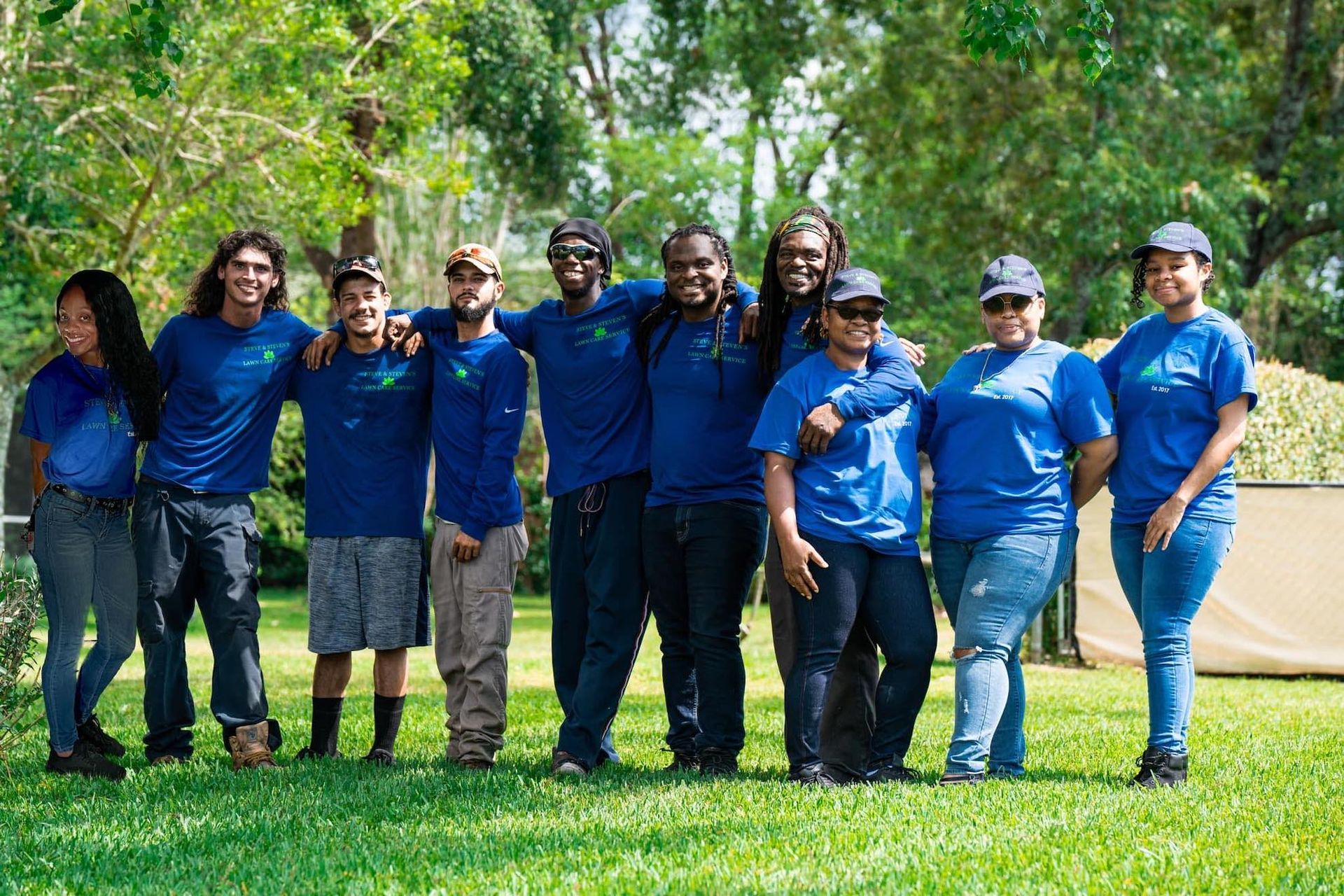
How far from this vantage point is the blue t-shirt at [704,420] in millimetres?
5977

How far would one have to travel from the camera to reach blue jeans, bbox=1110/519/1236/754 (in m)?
5.59

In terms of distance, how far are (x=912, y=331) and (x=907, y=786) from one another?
20551 millimetres

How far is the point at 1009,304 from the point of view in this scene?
5.70 metres

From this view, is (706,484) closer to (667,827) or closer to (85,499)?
(667,827)

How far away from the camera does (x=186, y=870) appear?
448 cm

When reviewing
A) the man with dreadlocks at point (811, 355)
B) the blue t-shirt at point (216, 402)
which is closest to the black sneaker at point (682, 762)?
the man with dreadlocks at point (811, 355)

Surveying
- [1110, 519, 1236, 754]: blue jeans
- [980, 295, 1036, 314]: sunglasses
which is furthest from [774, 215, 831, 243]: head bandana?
[1110, 519, 1236, 754]: blue jeans

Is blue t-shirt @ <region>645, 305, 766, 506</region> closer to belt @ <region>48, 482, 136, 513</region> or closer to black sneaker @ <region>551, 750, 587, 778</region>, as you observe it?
black sneaker @ <region>551, 750, 587, 778</region>

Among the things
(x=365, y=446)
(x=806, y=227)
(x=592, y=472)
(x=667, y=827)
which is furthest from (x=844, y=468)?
(x=365, y=446)

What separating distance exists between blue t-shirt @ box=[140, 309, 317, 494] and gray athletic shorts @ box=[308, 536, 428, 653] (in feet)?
1.56

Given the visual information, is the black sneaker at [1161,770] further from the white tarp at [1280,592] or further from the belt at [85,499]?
the white tarp at [1280,592]

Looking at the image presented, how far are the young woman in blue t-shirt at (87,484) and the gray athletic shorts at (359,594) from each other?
0.81 meters

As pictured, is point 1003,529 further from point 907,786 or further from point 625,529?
point 625,529

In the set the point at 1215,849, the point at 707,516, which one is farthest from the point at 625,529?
the point at 1215,849
